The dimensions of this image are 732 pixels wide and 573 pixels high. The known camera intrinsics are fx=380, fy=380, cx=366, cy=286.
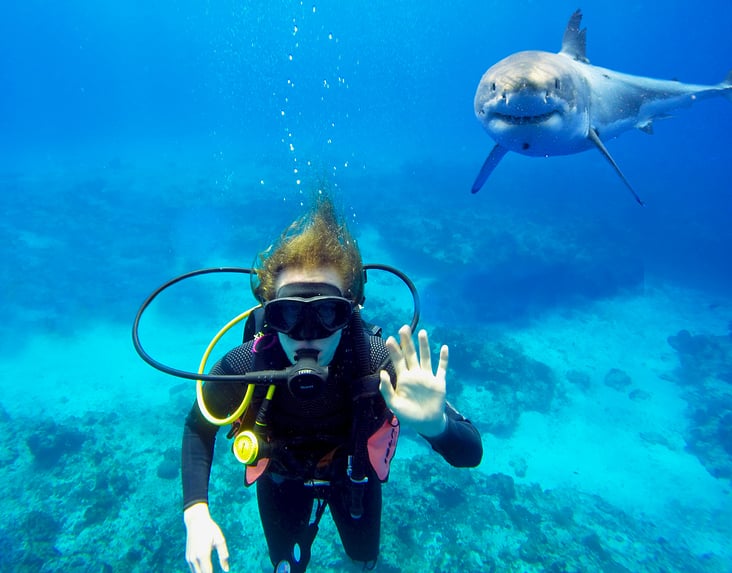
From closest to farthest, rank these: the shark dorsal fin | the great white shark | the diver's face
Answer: the diver's face < the great white shark < the shark dorsal fin

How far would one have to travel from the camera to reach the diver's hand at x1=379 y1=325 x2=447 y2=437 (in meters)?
2.05

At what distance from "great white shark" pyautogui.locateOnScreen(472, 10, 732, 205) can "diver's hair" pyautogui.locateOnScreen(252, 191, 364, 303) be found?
2.14 m

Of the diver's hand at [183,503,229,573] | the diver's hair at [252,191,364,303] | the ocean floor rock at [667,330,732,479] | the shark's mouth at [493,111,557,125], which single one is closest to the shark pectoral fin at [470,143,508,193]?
the shark's mouth at [493,111,557,125]

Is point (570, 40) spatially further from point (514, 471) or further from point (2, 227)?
point (2, 227)

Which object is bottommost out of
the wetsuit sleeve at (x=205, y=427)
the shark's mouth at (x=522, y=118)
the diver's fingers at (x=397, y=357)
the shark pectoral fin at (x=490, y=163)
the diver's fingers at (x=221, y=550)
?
the diver's fingers at (x=221, y=550)

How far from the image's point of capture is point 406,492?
334 inches

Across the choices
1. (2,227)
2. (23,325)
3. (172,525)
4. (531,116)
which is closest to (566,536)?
(172,525)

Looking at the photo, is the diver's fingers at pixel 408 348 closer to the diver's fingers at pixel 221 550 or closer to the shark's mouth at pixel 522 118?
the diver's fingers at pixel 221 550

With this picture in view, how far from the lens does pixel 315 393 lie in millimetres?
2322

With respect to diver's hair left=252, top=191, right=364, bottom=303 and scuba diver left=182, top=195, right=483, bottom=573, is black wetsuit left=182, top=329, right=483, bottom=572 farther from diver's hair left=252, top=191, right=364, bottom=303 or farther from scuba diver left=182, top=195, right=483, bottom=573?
diver's hair left=252, top=191, right=364, bottom=303

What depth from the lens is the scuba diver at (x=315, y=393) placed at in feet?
7.57

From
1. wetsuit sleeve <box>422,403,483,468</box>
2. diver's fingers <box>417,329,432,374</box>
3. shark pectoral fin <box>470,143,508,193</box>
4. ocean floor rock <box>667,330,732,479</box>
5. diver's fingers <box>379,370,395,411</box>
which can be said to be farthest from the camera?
ocean floor rock <box>667,330,732,479</box>

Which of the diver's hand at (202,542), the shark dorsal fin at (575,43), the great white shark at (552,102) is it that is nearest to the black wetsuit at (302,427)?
the diver's hand at (202,542)

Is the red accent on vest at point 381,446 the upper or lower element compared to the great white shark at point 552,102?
lower
